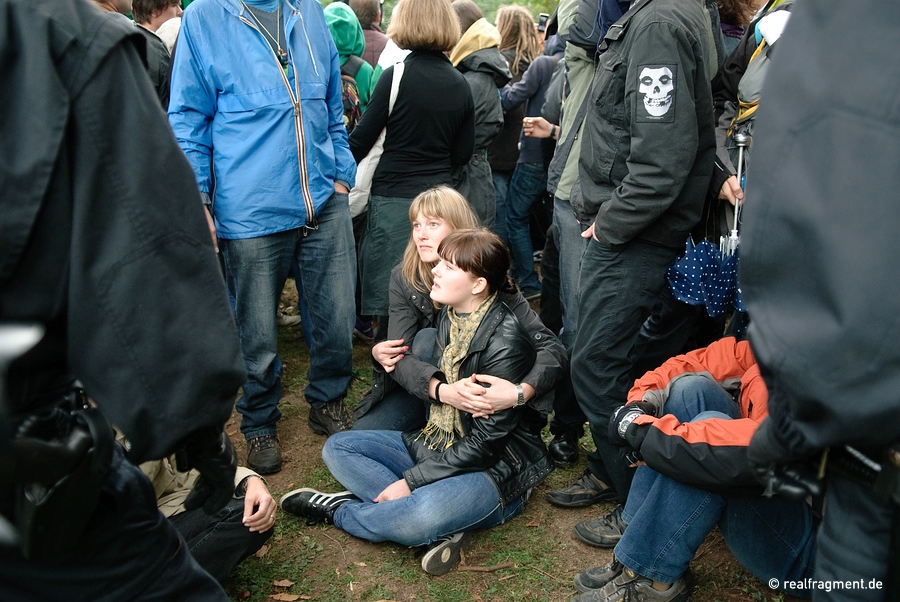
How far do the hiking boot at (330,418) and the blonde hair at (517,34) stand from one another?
349cm

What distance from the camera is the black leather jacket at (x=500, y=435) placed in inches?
119

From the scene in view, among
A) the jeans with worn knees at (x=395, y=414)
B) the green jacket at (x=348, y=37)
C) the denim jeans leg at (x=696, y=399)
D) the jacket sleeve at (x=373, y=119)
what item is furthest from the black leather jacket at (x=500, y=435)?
the green jacket at (x=348, y=37)

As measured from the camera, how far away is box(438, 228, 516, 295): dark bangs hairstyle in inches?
120

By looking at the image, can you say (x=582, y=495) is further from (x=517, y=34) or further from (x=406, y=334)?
(x=517, y=34)


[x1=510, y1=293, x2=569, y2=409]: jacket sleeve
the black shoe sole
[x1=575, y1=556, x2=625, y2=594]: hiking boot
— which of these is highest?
[x1=510, y1=293, x2=569, y2=409]: jacket sleeve

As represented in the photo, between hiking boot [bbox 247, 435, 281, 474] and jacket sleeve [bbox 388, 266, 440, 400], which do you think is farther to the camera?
hiking boot [bbox 247, 435, 281, 474]

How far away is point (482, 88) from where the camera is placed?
198 inches

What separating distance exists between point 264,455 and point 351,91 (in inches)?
101

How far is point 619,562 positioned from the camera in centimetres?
274

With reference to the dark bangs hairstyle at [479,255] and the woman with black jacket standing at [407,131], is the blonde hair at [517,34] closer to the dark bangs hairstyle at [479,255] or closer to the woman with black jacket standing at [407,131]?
the woman with black jacket standing at [407,131]

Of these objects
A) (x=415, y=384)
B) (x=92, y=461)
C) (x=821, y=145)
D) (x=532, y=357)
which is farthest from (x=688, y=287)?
(x=92, y=461)

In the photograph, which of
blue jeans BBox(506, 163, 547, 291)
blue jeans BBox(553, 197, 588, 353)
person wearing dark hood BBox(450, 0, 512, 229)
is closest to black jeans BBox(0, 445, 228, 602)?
blue jeans BBox(553, 197, 588, 353)

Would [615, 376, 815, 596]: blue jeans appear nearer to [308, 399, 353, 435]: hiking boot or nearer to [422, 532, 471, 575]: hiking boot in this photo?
[422, 532, 471, 575]: hiking boot

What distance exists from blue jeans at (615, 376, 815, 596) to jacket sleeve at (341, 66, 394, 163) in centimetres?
246
